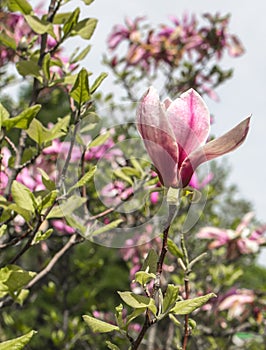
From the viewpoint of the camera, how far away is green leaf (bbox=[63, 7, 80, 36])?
886mm

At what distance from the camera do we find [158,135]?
0.53 meters

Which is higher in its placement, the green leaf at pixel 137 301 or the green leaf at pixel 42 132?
the green leaf at pixel 42 132

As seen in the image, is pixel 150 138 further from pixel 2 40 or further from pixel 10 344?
pixel 2 40

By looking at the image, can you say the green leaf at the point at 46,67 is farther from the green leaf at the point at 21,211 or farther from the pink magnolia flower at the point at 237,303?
the pink magnolia flower at the point at 237,303

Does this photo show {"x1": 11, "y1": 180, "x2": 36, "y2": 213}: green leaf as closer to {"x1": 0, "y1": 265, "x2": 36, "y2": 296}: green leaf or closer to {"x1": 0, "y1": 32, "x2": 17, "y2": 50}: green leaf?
{"x1": 0, "y1": 265, "x2": 36, "y2": 296}: green leaf

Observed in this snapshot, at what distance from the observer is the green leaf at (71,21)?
0.89 m

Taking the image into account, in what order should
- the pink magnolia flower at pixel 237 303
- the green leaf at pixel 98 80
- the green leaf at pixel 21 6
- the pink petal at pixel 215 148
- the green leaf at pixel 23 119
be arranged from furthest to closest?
the pink magnolia flower at pixel 237 303, the green leaf at pixel 21 6, the green leaf at pixel 98 80, the green leaf at pixel 23 119, the pink petal at pixel 215 148

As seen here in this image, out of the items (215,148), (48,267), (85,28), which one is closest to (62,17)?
(85,28)

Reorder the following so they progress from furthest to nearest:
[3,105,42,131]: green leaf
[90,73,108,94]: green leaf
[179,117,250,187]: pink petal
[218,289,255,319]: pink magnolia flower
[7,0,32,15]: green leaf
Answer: [218,289,255,319]: pink magnolia flower → [7,0,32,15]: green leaf → [90,73,108,94]: green leaf → [3,105,42,131]: green leaf → [179,117,250,187]: pink petal

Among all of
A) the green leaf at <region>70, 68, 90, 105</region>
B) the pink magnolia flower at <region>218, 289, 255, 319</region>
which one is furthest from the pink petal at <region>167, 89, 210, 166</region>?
the pink magnolia flower at <region>218, 289, 255, 319</region>

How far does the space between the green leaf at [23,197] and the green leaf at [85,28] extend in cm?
33

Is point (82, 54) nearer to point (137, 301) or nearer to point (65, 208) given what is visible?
point (65, 208)

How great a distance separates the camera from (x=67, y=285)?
2.26 meters

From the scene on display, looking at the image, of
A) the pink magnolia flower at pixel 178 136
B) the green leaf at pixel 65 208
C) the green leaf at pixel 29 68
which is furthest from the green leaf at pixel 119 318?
the green leaf at pixel 29 68
